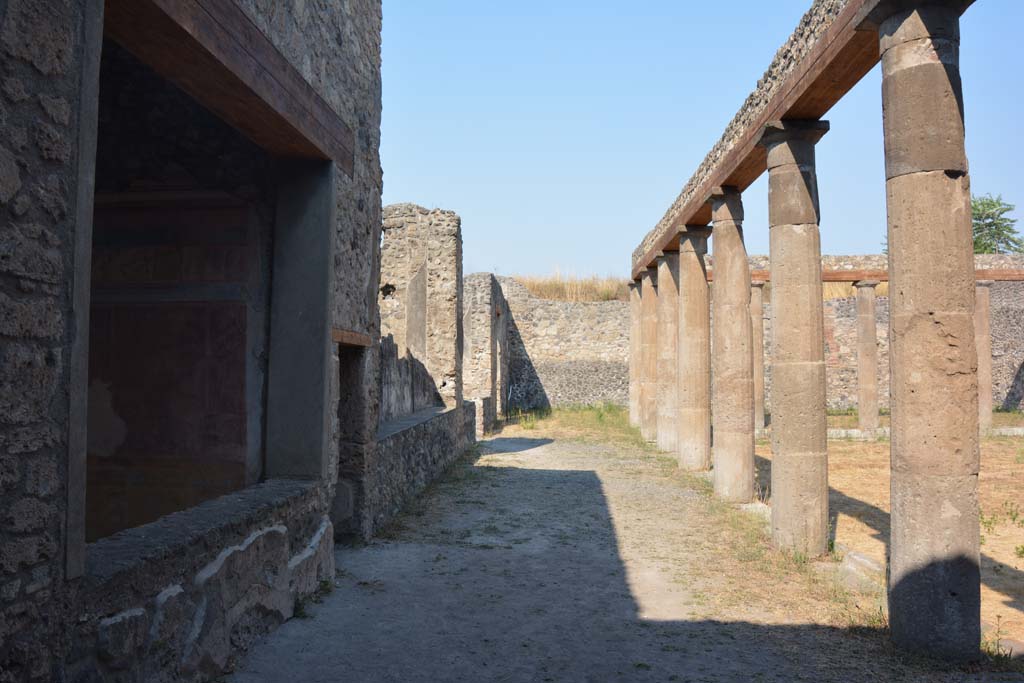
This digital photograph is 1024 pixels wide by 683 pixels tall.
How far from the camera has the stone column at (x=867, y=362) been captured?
649 inches

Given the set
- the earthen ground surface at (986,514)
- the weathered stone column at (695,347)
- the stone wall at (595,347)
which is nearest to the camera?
the earthen ground surface at (986,514)

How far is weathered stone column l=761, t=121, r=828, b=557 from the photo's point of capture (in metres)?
6.30

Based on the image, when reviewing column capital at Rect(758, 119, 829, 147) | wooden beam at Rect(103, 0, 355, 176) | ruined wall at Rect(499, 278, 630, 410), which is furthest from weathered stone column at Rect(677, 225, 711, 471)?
ruined wall at Rect(499, 278, 630, 410)

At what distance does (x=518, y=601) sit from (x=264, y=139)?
→ 10.6 ft

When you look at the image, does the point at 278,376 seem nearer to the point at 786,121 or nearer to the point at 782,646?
the point at 782,646

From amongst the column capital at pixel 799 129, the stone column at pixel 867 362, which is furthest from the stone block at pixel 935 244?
the stone column at pixel 867 362

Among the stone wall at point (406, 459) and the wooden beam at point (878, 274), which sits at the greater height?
the wooden beam at point (878, 274)

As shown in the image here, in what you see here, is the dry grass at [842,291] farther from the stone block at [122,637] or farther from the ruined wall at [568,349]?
the stone block at [122,637]

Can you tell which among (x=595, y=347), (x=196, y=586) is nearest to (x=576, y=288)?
(x=595, y=347)

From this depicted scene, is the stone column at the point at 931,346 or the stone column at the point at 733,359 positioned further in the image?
the stone column at the point at 733,359

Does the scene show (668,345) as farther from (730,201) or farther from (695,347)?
(730,201)

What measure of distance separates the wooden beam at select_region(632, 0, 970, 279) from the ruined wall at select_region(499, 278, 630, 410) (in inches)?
653

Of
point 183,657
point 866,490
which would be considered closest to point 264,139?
point 183,657

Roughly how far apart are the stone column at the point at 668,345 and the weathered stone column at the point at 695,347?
6.65ft
